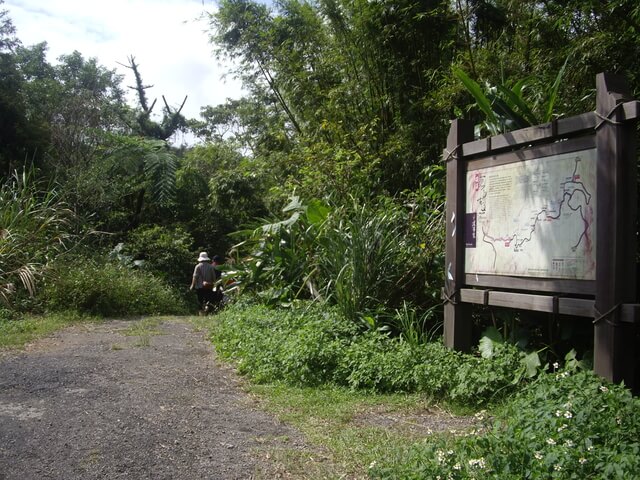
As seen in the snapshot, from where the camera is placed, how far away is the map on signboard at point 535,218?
455 centimetres

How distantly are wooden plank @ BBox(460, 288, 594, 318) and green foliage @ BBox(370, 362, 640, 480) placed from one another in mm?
720

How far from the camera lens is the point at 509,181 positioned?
17.3 ft

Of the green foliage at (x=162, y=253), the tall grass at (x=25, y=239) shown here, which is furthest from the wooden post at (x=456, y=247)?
the green foliage at (x=162, y=253)

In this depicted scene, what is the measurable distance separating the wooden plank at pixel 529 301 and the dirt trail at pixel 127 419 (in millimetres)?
2077

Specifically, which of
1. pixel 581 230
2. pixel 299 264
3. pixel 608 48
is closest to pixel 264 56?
pixel 299 264

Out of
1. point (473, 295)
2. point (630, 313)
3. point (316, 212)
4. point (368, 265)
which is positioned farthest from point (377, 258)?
point (630, 313)

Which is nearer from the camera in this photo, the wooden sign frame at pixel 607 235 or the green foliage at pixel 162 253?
the wooden sign frame at pixel 607 235

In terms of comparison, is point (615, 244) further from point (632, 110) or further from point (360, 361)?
point (360, 361)

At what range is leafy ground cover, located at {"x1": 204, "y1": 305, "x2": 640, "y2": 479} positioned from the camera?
304 centimetres

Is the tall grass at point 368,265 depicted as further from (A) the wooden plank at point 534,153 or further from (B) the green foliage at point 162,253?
(B) the green foliage at point 162,253

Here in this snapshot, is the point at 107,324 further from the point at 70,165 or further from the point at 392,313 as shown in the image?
the point at 70,165

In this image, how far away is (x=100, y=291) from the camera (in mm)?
10984

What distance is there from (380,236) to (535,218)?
88.0 inches

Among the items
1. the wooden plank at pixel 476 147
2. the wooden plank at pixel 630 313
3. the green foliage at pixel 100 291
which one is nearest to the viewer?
the wooden plank at pixel 630 313
